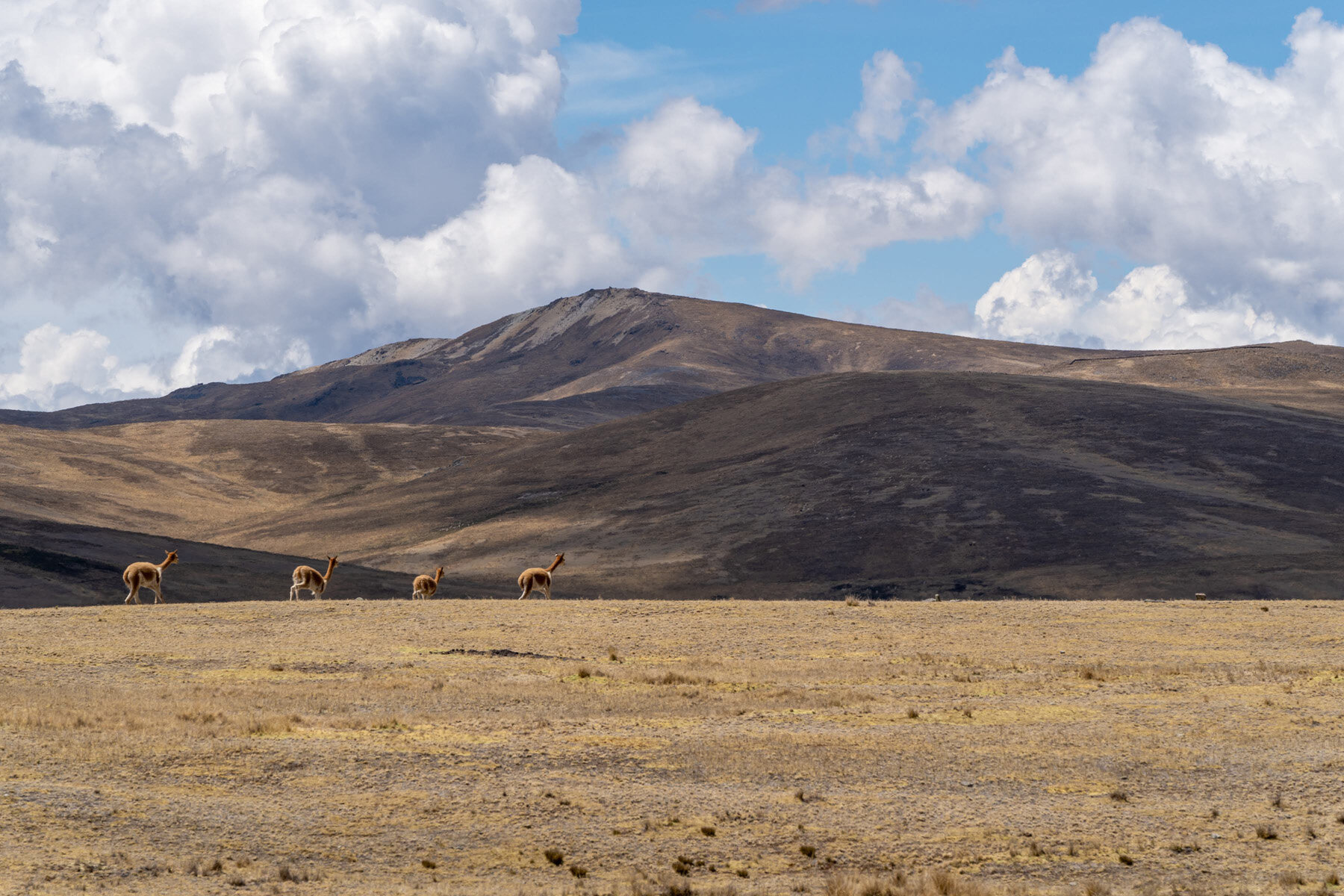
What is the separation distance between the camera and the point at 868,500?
93.6m

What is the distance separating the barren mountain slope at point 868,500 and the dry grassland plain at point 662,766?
37026 mm

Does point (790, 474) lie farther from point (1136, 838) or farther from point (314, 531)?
point (1136, 838)

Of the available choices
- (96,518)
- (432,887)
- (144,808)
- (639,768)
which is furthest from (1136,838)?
(96,518)

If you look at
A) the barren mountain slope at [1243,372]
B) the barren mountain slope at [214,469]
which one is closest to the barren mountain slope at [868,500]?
the barren mountain slope at [214,469]

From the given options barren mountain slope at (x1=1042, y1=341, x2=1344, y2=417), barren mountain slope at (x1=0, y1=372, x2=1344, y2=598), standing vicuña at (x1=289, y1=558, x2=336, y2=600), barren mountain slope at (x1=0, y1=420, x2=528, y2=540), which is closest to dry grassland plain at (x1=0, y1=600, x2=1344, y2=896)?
standing vicuña at (x1=289, y1=558, x2=336, y2=600)

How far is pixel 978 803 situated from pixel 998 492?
255 ft

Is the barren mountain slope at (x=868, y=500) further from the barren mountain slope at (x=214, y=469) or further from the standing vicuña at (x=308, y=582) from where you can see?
the standing vicuña at (x=308, y=582)

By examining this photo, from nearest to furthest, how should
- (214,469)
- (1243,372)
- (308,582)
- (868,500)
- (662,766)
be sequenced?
(662,766)
(308,582)
(868,500)
(214,469)
(1243,372)

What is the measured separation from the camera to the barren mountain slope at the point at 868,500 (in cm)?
7644

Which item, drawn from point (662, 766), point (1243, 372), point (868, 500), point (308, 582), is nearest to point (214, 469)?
point (868, 500)

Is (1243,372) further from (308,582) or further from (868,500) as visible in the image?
(308,582)

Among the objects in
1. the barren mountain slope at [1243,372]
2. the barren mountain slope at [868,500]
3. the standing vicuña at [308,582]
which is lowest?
the standing vicuña at [308,582]

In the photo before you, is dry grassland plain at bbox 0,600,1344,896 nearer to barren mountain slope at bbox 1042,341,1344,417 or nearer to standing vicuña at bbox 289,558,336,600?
standing vicuña at bbox 289,558,336,600

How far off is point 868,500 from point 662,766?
77.2 metres
